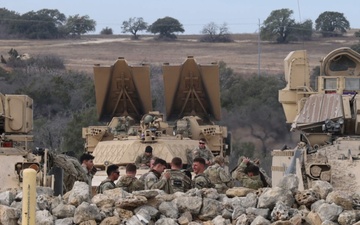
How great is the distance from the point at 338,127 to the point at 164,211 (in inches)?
313

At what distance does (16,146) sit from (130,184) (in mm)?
5533

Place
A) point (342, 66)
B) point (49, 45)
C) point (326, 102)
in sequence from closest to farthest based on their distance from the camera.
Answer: point (326, 102)
point (342, 66)
point (49, 45)

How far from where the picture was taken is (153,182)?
1720cm

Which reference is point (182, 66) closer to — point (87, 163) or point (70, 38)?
point (87, 163)

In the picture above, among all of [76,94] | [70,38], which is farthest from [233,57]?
[76,94]

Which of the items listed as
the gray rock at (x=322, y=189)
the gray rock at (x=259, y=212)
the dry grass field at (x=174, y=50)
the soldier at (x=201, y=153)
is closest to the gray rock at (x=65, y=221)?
the gray rock at (x=259, y=212)

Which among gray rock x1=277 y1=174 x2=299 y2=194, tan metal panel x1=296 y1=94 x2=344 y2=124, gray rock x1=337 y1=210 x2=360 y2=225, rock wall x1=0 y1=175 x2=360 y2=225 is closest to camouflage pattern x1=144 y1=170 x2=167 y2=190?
rock wall x1=0 y1=175 x2=360 y2=225

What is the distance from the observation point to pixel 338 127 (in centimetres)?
2264

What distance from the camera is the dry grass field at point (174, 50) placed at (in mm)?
69625

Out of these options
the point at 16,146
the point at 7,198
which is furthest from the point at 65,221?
the point at 16,146

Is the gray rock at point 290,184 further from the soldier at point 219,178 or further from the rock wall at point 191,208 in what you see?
the soldier at point 219,178

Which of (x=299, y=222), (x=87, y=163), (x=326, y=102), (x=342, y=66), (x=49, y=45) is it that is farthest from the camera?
(x=49, y=45)

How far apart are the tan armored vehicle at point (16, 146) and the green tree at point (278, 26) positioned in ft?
173

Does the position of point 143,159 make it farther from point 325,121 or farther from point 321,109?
point 325,121
